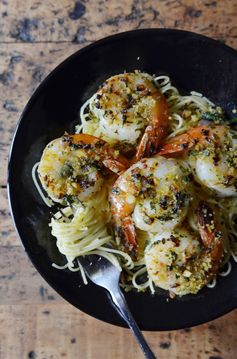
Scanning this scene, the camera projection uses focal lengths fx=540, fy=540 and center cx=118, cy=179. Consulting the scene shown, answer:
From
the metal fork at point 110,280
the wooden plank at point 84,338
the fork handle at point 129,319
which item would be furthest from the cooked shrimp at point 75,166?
the wooden plank at point 84,338

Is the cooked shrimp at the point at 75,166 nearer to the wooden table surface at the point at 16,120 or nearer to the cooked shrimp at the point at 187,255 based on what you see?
the cooked shrimp at the point at 187,255

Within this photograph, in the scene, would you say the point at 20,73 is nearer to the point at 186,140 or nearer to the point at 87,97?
the point at 87,97

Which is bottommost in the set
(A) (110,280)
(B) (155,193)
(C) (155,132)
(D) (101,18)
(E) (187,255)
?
(A) (110,280)

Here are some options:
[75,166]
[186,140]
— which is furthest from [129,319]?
[186,140]

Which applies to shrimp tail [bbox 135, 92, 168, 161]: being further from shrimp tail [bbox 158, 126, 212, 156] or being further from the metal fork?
the metal fork

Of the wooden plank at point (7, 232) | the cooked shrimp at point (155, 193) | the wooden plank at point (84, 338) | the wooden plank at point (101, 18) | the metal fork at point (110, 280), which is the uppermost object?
the wooden plank at point (101, 18)
